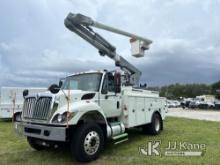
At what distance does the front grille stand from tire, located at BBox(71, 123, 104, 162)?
3.09 ft

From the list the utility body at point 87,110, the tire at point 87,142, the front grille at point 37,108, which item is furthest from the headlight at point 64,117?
the tire at point 87,142

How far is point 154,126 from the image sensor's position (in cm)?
1148

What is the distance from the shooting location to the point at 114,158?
7.57 metres

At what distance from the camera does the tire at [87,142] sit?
691 centimetres

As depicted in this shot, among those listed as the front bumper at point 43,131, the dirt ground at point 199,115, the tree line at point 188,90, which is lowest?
the dirt ground at point 199,115

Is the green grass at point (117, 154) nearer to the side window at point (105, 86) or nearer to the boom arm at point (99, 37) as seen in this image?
→ the side window at point (105, 86)

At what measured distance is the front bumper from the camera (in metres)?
6.64

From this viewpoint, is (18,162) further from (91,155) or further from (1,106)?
(1,106)

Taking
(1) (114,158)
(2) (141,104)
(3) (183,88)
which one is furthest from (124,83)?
(3) (183,88)

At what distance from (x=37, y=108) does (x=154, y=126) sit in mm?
5658

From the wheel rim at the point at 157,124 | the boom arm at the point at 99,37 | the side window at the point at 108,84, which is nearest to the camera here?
the side window at the point at 108,84

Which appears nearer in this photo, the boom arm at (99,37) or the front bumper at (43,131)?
the front bumper at (43,131)

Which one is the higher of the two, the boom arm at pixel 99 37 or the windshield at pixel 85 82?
the boom arm at pixel 99 37

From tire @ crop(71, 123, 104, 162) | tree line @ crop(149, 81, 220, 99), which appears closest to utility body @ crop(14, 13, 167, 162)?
tire @ crop(71, 123, 104, 162)
